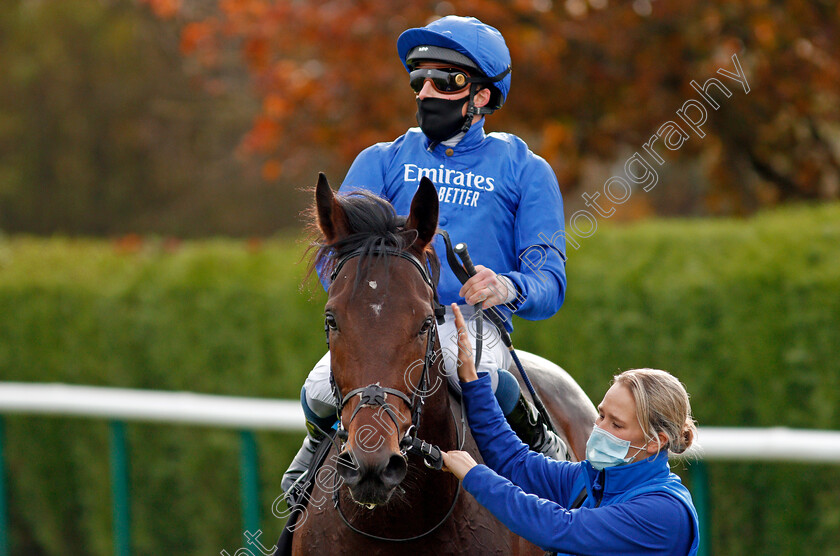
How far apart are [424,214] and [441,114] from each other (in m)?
0.57

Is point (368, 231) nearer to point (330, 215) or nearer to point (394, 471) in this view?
point (330, 215)

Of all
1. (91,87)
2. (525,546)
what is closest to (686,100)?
(525,546)

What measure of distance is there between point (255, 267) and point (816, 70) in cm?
476

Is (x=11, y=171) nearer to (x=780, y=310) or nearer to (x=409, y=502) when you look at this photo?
(x=780, y=310)

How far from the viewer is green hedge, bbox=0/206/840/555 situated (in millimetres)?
5391

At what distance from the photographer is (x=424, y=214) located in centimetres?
288

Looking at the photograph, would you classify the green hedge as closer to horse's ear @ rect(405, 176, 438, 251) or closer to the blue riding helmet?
the blue riding helmet

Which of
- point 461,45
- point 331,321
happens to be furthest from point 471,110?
point 331,321

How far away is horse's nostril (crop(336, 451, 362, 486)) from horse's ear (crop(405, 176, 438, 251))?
667 mm

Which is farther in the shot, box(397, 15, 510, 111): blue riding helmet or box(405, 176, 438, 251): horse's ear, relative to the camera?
box(397, 15, 510, 111): blue riding helmet

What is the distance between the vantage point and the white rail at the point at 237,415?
179 inches

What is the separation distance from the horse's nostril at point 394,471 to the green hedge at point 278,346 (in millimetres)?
2925

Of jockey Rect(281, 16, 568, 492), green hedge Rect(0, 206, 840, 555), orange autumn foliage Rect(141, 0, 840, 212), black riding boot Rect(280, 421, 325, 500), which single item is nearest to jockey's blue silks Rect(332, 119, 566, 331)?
jockey Rect(281, 16, 568, 492)

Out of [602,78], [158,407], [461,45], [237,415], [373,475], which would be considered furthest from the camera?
[602,78]
